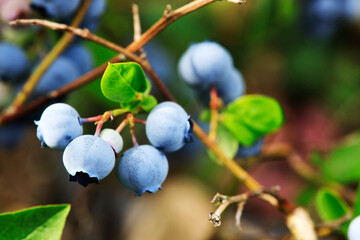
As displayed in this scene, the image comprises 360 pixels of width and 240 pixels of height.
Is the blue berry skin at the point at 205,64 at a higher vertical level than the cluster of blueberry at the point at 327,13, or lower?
lower

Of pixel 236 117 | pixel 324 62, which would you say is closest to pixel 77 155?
pixel 236 117

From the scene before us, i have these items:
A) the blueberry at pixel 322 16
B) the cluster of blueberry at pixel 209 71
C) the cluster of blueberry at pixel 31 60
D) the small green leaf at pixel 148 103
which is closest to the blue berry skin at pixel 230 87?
the cluster of blueberry at pixel 209 71

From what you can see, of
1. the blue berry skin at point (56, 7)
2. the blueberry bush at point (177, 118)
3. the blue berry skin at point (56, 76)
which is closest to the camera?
the blueberry bush at point (177, 118)

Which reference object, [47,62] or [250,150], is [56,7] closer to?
[47,62]

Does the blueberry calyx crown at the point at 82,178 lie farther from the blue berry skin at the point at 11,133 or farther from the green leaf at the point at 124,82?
the blue berry skin at the point at 11,133

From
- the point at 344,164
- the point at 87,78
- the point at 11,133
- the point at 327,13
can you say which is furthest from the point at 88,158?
the point at 327,13

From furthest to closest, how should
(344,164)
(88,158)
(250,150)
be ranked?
(344,164)
(250,150)
(88,158)

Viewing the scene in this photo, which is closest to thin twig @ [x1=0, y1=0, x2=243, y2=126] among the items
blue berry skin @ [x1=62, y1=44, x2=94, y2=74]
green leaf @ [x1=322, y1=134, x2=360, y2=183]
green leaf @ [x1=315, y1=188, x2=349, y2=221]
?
blue berry skin @ [x1=62, y1=44, x2=94, y2=74]

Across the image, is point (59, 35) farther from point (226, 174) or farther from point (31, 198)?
point (226, 174)
